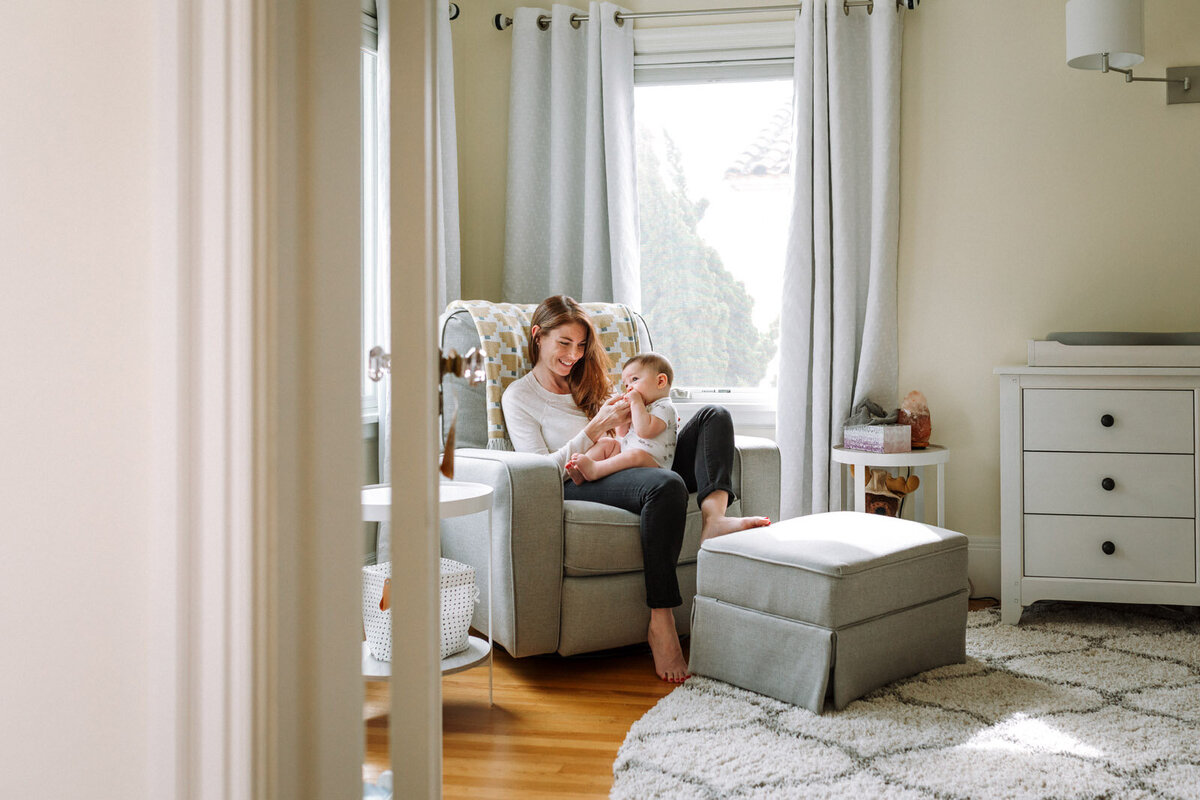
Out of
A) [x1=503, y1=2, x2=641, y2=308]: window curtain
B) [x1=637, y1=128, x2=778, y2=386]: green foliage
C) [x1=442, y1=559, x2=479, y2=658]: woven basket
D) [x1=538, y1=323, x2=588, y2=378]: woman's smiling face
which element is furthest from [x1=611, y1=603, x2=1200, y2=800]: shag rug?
[x1=503, y1=2, x2=641, y2=308]: window curtain

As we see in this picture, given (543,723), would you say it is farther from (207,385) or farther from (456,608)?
(207,385)

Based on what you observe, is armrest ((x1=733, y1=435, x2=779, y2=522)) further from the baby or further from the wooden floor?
the wooden floor

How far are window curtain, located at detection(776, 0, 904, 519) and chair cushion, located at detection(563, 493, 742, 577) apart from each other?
43.1 inches

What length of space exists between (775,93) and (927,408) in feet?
4.28

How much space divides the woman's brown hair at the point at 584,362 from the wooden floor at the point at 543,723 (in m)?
0.72

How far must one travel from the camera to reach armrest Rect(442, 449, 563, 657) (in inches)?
89.2

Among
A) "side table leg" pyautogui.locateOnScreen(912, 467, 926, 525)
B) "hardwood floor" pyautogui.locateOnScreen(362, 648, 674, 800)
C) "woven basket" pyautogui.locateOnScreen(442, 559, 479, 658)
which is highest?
"side table leg" pyautogui.locateOnScreen(912, 467, 926, 525)

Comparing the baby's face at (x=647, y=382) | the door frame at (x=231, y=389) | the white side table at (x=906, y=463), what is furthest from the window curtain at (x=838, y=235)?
the door frame at (x=231, y=389)

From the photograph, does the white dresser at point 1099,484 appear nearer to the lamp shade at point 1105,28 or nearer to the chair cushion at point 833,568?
the chair cushion at point 833,568

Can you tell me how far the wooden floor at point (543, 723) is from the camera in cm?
177

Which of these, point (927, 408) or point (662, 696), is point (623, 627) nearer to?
point (662, 696)

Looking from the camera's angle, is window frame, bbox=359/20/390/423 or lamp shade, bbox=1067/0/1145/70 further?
lamp shade, bbox=1067/0/1145/70

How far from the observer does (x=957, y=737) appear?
6.36ft

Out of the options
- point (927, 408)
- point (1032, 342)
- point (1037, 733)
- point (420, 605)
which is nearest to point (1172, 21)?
point (1032, 342)
